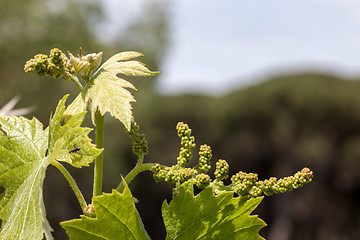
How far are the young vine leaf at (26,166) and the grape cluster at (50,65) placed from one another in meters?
0.06

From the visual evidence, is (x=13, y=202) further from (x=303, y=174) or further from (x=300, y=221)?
(x=300, y=221)

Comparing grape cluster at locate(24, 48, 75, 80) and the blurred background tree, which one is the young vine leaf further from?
the blurred background tree

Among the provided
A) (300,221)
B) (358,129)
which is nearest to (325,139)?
(358,129)

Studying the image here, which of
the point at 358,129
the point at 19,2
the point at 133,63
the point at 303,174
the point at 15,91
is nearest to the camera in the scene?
the point at 303,174

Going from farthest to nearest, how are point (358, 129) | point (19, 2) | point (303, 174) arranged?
point (358, 129) < point (19, 2) < point (303, 174)

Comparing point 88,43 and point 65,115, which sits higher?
point 88,43

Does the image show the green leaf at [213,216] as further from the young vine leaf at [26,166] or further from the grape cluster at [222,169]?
the young vine leaf at [26,166]

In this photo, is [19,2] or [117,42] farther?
[117,42]

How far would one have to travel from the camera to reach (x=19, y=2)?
17.4m

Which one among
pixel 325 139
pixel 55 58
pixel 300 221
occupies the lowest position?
pixel 55 58

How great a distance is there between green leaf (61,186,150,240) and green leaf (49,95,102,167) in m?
0.09

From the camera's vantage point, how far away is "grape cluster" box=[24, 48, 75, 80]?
3.20 feet

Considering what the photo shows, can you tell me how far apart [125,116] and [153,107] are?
21.2m

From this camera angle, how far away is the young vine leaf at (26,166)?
36.3 inches
